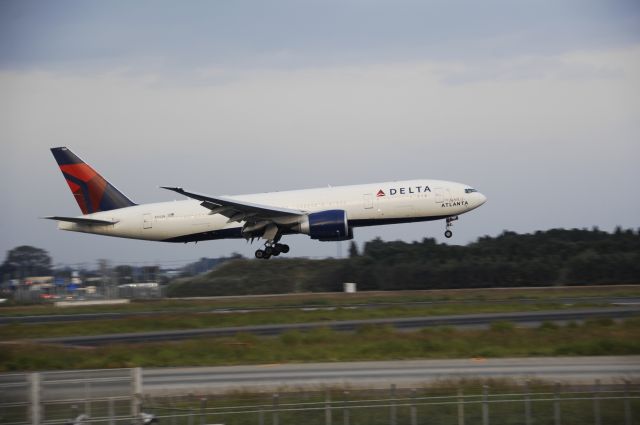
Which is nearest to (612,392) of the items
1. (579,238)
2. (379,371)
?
(379,371)

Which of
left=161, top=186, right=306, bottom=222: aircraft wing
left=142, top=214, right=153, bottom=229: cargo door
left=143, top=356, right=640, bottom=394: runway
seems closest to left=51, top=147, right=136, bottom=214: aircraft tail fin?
left=142, top=214, right=153, bottom=229: cargo door

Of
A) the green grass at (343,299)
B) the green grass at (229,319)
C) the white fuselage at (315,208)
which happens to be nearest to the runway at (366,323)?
the green grass at (229,319)

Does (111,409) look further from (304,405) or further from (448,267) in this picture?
(448,267)

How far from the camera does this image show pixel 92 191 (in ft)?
166

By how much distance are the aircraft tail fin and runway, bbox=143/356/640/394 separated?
25.8m

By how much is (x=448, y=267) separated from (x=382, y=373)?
113 ft

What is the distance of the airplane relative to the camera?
44.5 meters

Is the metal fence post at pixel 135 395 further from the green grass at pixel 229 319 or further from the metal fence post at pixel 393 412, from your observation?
the green grass at pixel 229 319

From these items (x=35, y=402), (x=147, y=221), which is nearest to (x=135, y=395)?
(x=35, y=402)

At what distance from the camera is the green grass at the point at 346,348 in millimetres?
27188

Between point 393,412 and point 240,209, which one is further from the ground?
point 240,209

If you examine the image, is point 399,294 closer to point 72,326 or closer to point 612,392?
point 72,326

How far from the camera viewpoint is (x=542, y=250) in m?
62.3

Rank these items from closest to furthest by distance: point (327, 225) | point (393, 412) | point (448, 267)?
1. point (393, 412)
2. point (327, 225)
3. point (448, 267)
